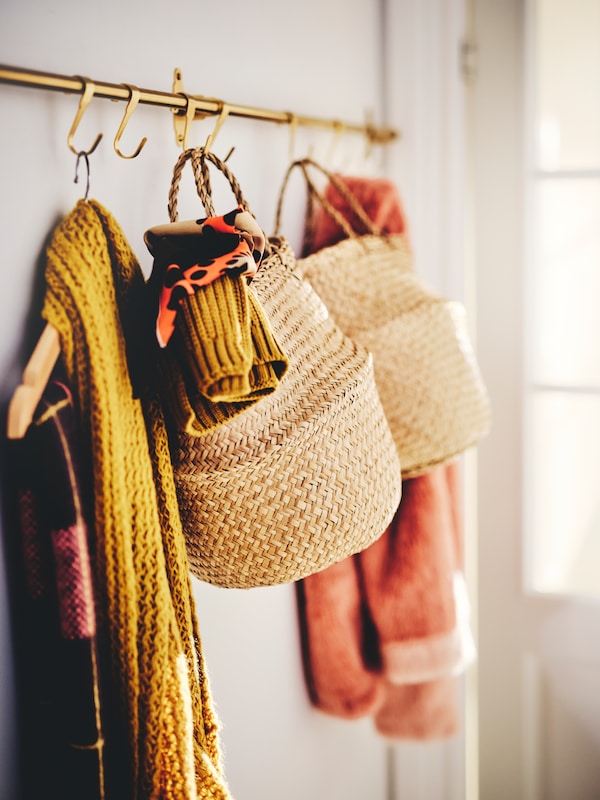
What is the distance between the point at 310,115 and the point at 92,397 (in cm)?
61

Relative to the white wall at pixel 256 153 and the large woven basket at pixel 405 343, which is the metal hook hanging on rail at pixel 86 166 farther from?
the large woven basket at pixel 405 343

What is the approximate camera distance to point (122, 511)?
0.60 meters

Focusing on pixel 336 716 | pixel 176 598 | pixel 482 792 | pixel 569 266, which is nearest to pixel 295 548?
pixel 176 598

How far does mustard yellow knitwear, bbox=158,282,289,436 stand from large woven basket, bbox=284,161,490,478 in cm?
28

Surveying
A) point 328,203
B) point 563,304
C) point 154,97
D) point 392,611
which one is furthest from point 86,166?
point 563,304

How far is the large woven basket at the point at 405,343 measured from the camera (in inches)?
34.9

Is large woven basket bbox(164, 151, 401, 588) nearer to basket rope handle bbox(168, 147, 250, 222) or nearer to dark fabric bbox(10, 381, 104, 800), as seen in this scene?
basket rope handle bbox(168, 147, 250, 222)

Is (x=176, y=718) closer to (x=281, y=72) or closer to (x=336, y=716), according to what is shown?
(x=336, y=716)

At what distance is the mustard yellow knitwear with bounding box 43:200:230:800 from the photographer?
592mm

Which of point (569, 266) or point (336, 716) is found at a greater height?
point (569, 266)

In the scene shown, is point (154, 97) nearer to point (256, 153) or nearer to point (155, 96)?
point (155, 96)

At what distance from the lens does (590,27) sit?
4.22 feet

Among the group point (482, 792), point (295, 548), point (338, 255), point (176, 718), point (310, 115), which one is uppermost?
point (310, 115)

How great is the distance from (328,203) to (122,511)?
1.65ft
